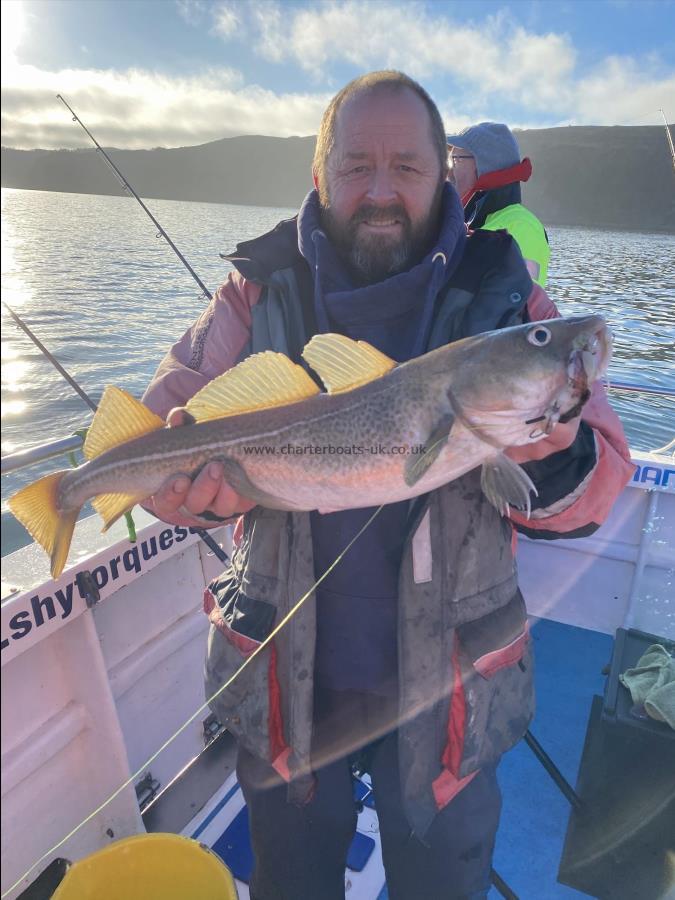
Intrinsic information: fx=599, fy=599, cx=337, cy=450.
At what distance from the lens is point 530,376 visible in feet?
6.92

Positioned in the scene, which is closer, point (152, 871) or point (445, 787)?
point (445, 787)

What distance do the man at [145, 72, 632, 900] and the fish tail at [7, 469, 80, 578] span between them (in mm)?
375

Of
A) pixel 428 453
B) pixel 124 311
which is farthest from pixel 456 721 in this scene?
pixel 124 311

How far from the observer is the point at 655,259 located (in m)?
31.6

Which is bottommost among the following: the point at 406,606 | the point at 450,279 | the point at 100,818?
the point at 100,818

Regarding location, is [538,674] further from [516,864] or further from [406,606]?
[406,606]

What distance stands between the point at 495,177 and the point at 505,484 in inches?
156

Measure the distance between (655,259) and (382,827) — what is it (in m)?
35.4

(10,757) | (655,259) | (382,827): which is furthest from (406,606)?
(655,259)

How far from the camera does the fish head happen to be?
204 centimetres

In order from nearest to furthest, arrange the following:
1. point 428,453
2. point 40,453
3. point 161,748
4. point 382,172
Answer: point 428,453 → point 382,172 → point 40,453 → point 161,748

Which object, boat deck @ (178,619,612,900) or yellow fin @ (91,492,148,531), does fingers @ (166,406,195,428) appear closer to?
yellow fin @ (91,492,148,531)

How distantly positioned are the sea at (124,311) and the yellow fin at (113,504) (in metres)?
0.34

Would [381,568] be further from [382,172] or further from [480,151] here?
[480,151]
